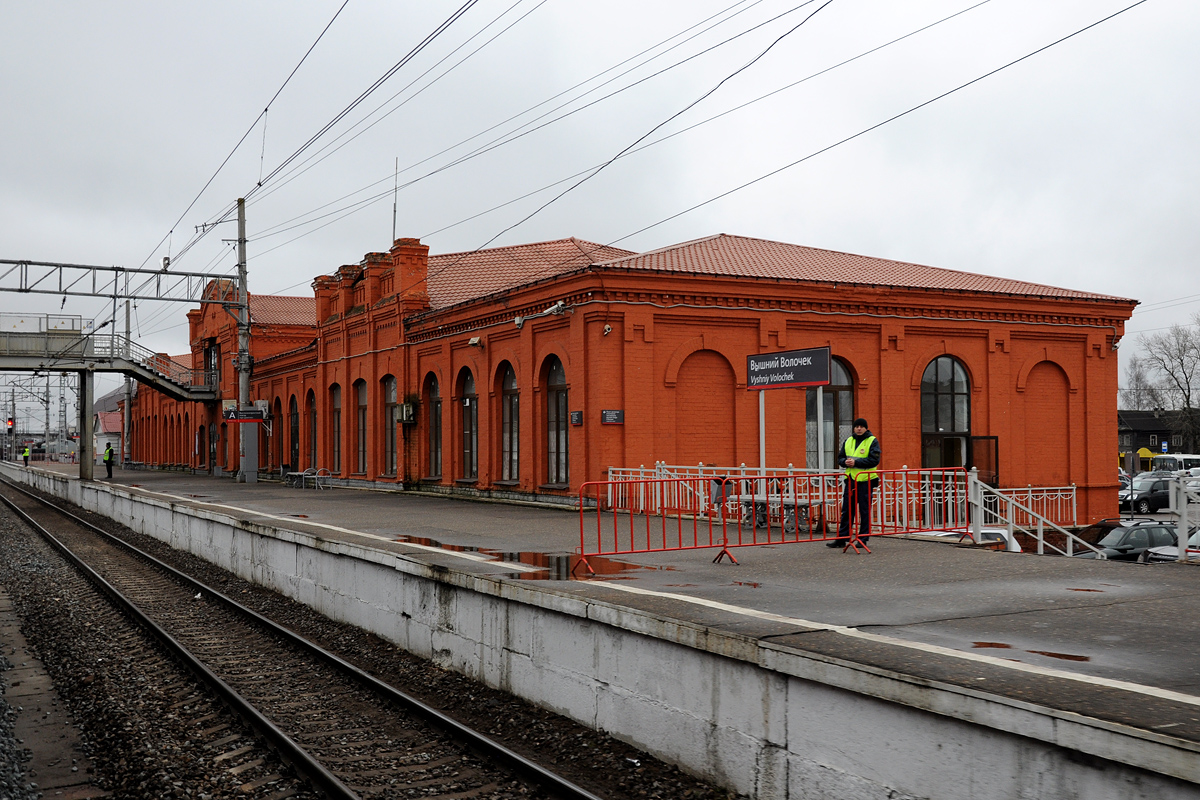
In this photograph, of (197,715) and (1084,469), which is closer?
(197,715)

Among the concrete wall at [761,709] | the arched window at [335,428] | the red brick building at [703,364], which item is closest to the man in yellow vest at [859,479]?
the concrete wall at [761,709]

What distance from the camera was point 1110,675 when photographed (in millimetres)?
5285

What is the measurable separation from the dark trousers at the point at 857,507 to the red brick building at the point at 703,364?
7.58 m

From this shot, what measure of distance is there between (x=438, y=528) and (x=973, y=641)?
10.9 metres

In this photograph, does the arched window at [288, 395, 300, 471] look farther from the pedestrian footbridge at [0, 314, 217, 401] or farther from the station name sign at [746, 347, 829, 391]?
the station name sign at [746, 347, 829, 391]

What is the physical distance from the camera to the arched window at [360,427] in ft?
106

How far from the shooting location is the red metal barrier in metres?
12.1

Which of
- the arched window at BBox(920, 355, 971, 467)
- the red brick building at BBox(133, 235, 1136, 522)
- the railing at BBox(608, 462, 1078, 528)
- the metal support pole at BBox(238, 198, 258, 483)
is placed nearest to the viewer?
the railing at BBox(608, 462, 1078, 528)

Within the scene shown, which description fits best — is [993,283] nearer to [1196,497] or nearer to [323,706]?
[1196,497]

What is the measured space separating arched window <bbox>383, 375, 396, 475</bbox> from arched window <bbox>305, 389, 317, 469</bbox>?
285 inches

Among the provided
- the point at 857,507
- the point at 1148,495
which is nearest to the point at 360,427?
the point at 857,507

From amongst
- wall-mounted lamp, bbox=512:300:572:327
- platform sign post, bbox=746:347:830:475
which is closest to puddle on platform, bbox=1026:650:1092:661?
platform sign post, bbox=746:347:830:475

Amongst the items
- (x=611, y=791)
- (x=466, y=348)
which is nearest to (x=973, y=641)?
Answer: (x=611, y=791)

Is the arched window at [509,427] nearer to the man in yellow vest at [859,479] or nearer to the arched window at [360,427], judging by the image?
the arched window at [360,427]
